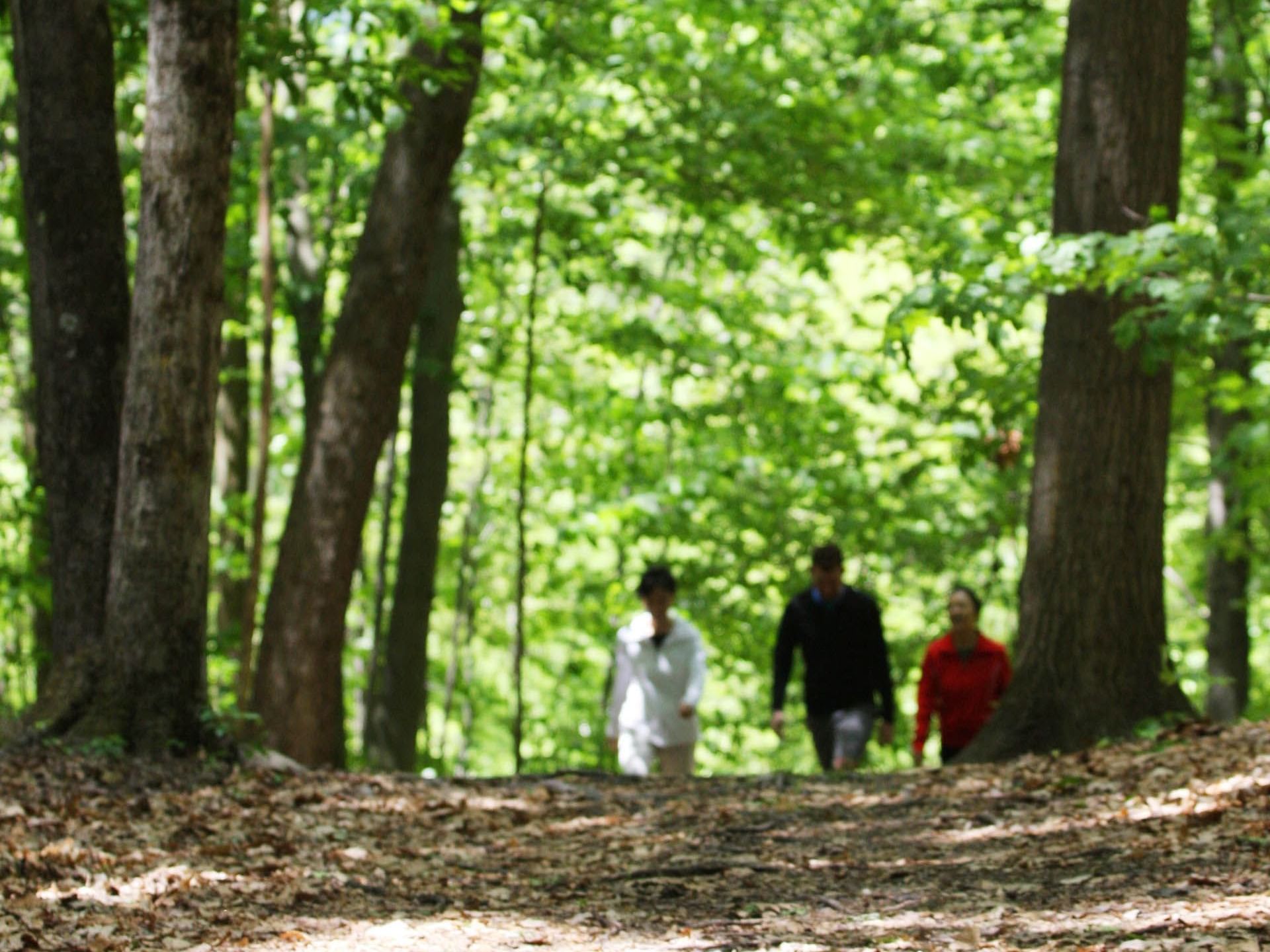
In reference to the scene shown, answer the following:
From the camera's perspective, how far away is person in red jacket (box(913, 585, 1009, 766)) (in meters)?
10.0

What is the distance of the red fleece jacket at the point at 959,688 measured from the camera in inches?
394

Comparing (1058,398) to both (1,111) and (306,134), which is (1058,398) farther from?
(1,111)

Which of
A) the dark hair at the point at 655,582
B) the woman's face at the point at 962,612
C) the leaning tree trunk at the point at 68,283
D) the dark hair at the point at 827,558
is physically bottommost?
the woman's face at the point at 962,612

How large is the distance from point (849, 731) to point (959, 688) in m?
0.82

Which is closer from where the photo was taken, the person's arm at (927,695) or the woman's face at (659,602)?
the person's arm at (927,695)

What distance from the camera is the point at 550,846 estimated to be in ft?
23.4

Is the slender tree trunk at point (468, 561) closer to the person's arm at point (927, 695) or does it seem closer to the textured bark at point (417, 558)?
the textured bark at point (417, 558)

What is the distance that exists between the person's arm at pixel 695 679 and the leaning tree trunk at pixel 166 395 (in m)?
3.57

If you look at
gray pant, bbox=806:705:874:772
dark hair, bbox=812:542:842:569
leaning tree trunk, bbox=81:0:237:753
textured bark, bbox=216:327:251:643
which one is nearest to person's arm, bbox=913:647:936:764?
gray pant, bbox=806:705:874:772

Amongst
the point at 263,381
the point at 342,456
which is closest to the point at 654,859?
the point at 342,456

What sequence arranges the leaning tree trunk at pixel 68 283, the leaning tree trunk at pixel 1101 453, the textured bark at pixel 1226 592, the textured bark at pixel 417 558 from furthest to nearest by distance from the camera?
the textured bark at pixel 1226 592 → the textured bark at pixel 417 558 → the leaning tree trunk at pixel 1101 453 → the leaning tree trunk at pixel 68 283

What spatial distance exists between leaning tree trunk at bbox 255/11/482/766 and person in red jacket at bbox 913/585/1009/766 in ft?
13.8

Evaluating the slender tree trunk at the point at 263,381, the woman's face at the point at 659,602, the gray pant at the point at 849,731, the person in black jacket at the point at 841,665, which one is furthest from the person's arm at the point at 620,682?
the slender tree trunk at the point at 263,381

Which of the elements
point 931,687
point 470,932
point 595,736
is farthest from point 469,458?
point 470,932
